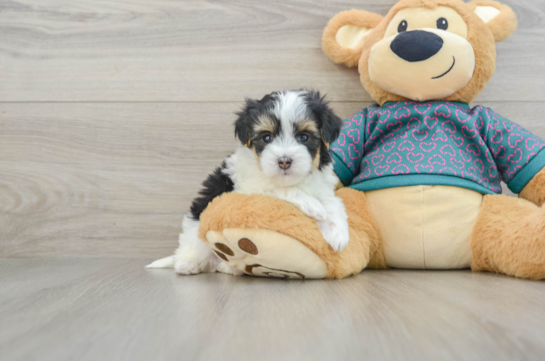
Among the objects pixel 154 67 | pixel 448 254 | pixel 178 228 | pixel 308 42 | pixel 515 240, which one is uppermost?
pixel 308 42

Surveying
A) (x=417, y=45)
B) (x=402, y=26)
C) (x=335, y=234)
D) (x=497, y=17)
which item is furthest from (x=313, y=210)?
(x=497, y=17)

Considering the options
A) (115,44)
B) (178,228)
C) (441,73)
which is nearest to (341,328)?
(441,73)

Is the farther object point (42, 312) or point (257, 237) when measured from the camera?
point (257, 237)

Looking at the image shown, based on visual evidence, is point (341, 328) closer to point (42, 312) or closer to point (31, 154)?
point (42, 312)

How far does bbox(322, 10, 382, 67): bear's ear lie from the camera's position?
5.28ft

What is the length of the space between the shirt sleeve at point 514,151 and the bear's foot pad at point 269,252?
30.2 inches

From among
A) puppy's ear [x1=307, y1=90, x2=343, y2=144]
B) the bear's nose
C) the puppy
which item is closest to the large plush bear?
the bear's nose

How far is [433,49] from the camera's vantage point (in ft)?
4.41

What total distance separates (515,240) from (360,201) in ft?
1.55

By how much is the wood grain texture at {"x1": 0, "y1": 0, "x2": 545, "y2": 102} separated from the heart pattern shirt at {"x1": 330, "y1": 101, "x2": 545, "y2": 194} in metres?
0.32

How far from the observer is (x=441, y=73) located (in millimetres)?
1382

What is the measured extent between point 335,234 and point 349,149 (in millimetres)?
444

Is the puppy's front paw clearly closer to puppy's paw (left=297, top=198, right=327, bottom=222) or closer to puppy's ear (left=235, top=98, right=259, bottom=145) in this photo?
puppy's paw (left=297, top=198, right=327, bottom=222)

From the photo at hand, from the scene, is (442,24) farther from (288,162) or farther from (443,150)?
(288,162)
